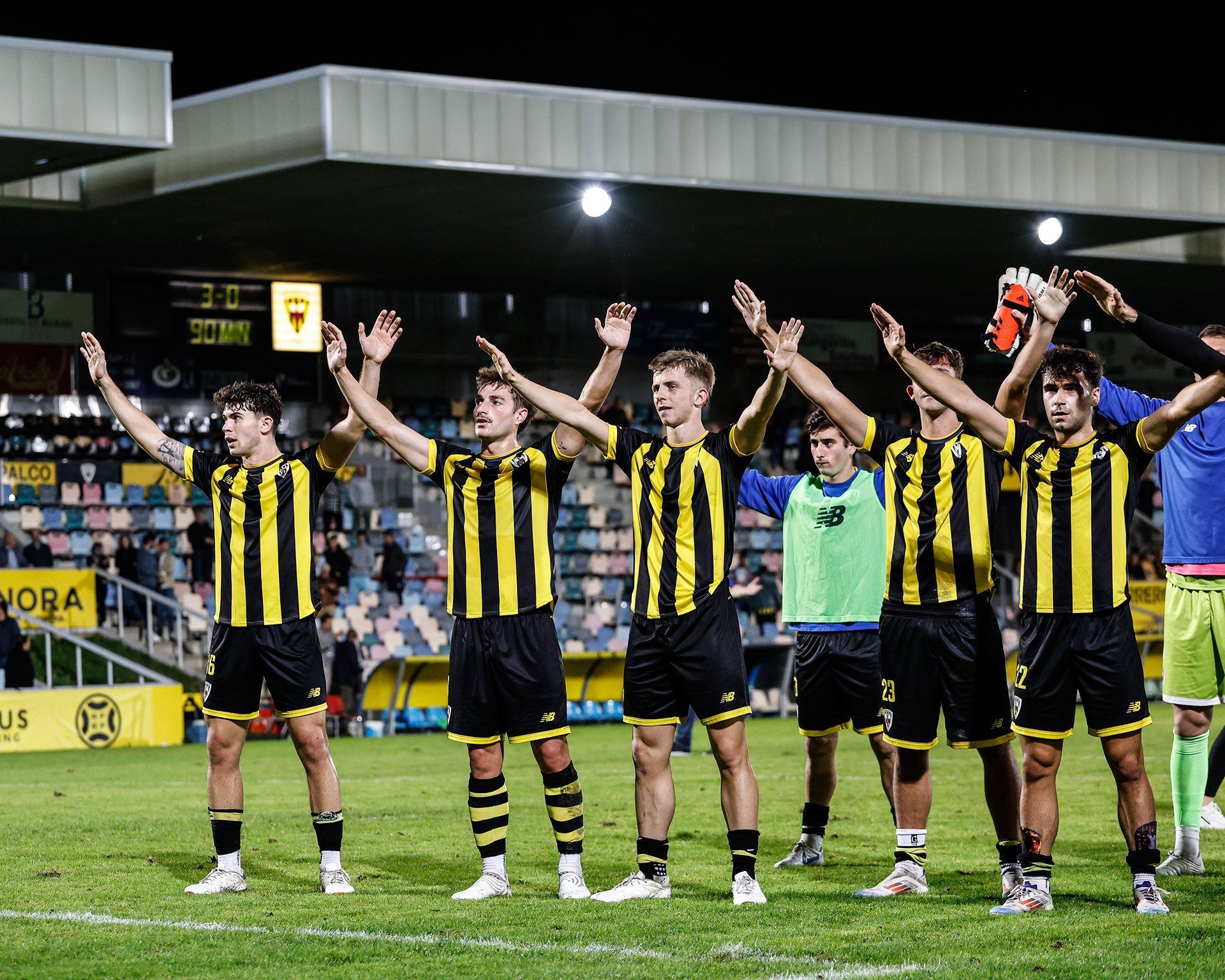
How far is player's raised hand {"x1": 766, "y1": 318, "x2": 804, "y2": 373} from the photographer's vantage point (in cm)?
718

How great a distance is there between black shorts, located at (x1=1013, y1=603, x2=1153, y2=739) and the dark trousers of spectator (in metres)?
18.9

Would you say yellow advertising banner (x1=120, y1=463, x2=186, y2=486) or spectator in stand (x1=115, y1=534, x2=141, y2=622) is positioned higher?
yellow advertising banner (x1=120, y1=463, x2=186, y2=486)

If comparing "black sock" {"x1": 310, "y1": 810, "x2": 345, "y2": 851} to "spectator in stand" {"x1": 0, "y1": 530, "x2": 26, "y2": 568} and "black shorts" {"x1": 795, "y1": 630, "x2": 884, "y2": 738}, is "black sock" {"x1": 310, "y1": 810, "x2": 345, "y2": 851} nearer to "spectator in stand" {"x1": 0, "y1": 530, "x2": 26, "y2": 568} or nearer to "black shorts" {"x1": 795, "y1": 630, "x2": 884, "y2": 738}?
"black shorts" {"x1": 795, "y1": 630, "x2": 884, "y2": 738}

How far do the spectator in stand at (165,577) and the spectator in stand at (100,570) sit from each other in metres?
0.69

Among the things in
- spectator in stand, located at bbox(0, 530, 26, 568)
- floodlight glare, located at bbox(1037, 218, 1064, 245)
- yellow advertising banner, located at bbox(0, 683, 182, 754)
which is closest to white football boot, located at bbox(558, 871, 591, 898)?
yellow advertising banner, located at bbox(0, 683, 182, 754)

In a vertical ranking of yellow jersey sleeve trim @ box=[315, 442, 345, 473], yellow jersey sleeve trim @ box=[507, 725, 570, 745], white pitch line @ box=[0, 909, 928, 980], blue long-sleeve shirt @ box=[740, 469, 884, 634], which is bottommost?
white pitch line @ box=[0, 909, 928, 980]

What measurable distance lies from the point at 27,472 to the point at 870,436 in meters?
20.0

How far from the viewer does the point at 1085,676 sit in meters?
7.00

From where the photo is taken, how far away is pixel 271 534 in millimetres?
7977

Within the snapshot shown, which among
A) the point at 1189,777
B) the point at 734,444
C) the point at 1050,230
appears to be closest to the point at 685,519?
the point at 734,444

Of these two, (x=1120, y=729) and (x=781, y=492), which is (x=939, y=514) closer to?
(x=1120, y=729)

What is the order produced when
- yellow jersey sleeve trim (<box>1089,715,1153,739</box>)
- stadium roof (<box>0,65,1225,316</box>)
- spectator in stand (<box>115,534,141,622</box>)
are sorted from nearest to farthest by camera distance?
1. yellow jersey sleeve trim (<box>1089,715,1153,739</box>)
2. stadium roof (<box>0,65,1225,316</box>)
3. spectator in stand (<box>115,534,141,622</box>)

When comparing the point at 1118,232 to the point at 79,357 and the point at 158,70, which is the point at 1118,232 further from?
the point at 79,357

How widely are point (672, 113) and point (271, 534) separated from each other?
12123 mm
